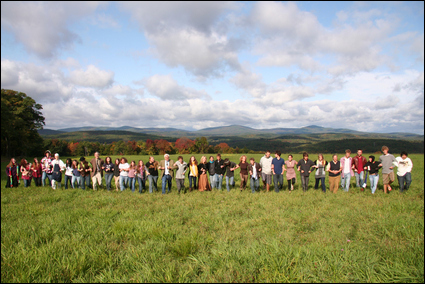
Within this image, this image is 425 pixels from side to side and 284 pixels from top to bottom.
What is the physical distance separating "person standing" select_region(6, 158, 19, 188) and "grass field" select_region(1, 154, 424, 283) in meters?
6.20

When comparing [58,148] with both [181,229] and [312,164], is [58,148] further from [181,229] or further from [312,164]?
[312,164]

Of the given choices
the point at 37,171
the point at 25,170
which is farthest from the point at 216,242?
the point at 25,170

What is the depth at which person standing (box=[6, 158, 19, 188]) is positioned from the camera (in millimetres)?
12547

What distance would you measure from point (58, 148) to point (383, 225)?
10.1 metres

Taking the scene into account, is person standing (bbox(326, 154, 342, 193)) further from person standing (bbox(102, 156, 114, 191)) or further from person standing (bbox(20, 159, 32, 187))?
person standing (bbox(20, 159, 32, 187))

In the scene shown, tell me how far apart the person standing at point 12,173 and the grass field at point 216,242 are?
620cm

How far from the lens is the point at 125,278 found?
3.37 m

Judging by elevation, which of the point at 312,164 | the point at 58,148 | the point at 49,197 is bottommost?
the point at 49,197

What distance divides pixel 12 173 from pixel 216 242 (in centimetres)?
1454

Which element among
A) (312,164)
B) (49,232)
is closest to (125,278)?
(49,232)

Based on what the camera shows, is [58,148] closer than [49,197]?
Yes

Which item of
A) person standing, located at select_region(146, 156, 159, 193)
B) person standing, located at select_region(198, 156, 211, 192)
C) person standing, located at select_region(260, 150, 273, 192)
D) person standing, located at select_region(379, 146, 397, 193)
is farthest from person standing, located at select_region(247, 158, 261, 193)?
person standing, located at select_region(379, 146, 397, 193)

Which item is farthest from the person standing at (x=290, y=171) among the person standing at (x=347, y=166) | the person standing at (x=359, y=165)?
the person standing at (x=359, y=165)

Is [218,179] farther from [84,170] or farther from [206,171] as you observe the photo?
[84,170]
